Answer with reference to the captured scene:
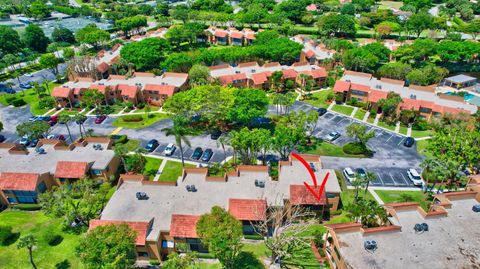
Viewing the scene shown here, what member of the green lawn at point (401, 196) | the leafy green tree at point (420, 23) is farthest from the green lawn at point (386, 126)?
the leafy green tree at point (420, 23)

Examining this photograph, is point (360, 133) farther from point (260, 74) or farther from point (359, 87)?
point (260, 74)

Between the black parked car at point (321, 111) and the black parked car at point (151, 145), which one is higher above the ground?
the black parked car at point (321, 111)

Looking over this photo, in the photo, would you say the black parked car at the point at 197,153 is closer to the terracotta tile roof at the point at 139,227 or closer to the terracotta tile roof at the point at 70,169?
the terracotta tile roof at the point at 70,169

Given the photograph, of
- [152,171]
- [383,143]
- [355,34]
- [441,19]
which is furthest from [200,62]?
[441,19]

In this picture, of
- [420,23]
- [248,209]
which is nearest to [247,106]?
[248,209]

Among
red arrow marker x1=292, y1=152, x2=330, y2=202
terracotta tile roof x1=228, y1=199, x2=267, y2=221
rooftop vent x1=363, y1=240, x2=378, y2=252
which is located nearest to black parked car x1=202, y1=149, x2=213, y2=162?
red arrow marker x1=292, y1=152, x2=330, y2=202

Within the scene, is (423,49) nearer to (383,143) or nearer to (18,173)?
(383,143)

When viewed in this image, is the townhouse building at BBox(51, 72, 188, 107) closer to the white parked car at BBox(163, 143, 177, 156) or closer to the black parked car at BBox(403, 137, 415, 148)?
the white parked car at BBox(163, 143, 177, 156)
